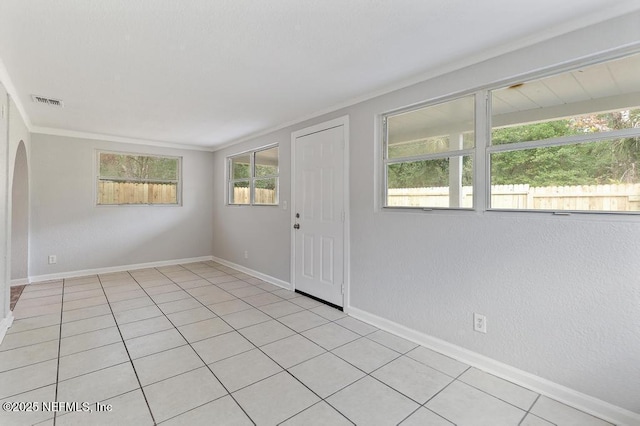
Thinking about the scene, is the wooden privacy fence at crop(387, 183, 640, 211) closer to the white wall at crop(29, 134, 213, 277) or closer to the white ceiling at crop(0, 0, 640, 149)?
the white ceiling at crop(0, 0, 640, 149)

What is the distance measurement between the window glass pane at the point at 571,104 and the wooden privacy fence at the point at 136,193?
5.45 meters

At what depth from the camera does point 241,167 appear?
5422 millimetres

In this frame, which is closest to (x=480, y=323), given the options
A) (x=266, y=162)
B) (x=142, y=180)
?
(x=266, y=162)

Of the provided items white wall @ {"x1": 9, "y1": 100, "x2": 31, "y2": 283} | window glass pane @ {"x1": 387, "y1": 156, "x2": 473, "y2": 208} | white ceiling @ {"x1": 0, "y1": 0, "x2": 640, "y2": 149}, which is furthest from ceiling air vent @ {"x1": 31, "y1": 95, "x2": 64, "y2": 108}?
window glass pane @ {"x1": 387, "y1": 156, "x2": 473, "y2": 208}

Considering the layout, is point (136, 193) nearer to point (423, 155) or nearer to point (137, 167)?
point (137, 167)

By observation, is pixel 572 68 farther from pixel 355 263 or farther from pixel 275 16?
pixel 355 263

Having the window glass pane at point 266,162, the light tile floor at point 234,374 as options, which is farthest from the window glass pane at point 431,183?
the window glass pane at point 266,162

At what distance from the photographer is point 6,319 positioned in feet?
9.19

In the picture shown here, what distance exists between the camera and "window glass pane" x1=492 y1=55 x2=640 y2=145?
1.76 metres

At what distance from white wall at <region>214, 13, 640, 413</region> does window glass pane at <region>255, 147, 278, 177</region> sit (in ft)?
5.70

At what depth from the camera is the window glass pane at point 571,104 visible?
176 cm

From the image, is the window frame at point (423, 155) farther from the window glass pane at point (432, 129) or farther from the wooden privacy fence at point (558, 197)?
the wooden privacy fence at point (558, 197)

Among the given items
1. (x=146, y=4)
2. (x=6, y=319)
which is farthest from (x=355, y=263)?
Result: (x=6, y=319)

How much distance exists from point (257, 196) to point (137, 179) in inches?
90.4
